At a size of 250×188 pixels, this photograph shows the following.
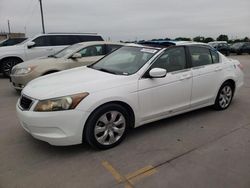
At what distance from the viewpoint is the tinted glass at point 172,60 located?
4.04 meters

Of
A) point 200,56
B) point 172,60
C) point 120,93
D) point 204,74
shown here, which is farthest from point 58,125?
point 200,56

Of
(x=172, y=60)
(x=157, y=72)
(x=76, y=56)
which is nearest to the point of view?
(x=157, y=72)

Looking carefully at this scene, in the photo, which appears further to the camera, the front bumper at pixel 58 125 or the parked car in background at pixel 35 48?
the parked car in background at pixel 35 48

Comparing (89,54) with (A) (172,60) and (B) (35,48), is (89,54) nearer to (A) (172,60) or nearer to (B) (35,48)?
(B) (35,48)

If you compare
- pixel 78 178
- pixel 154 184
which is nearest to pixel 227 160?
pixel 154 184

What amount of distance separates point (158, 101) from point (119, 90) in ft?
2.56

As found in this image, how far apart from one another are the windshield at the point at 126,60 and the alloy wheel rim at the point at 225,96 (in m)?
1.96

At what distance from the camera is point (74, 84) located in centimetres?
346

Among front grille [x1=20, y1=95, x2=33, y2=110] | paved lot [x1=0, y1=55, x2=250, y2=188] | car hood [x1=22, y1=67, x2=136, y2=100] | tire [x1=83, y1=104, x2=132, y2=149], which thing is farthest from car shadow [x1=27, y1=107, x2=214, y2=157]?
car hood [x1=22, y1=67, x2=136, y2=100]

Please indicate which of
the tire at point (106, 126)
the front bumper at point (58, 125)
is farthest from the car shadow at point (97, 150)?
the front bumper at point (58, 125)

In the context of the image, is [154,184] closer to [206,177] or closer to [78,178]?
[206,177]

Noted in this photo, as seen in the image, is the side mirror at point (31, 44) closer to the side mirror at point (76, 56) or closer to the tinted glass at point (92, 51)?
the tinted glass at point (92, 51)

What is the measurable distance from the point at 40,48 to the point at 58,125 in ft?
24.8

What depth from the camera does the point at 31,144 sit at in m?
3.69
